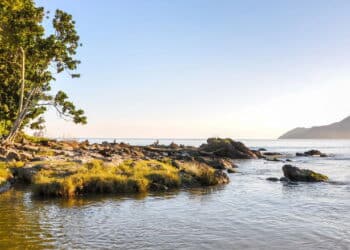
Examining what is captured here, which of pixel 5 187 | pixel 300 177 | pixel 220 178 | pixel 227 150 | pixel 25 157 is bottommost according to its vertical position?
pixel 300 177

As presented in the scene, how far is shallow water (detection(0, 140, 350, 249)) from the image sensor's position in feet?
39.2

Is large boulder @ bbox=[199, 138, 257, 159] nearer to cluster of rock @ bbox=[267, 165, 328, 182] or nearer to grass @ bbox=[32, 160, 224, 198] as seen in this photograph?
cluster of rock @ bbox=[267, 165, 328, 182]

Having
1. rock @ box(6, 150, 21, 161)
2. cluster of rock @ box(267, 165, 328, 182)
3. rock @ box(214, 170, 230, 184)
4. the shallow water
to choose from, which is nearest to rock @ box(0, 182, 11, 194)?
the shallow water

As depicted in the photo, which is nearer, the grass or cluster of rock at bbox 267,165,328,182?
the grass

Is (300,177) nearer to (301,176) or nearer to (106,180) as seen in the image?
(301,176)

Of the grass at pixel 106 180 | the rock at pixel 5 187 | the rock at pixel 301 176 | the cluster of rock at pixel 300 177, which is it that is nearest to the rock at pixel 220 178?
the grass at pixel 106 180

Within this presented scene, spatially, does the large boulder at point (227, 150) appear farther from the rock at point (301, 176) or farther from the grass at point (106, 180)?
the grass at point (106, 180)

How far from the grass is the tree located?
1801 centimetres

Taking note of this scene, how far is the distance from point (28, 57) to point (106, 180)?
86.3ft

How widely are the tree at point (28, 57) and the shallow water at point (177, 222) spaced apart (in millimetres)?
21074

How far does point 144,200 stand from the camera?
19938 millimetres

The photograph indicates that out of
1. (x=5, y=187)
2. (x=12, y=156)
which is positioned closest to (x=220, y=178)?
(x=5, y=187)

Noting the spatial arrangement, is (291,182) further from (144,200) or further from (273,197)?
(144,200)

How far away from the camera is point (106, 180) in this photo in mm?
22391
